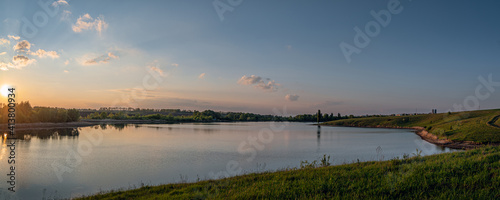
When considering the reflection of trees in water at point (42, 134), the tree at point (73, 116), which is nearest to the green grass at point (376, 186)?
the reflection of trees in water at point (42, 134)

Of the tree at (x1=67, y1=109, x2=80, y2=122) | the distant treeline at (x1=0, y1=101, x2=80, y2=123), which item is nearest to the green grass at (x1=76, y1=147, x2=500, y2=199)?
the distant treeline at (x1=0, y1=101, x2=80, y2=123)

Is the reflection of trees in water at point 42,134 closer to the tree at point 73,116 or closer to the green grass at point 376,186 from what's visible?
the tree at point 73,116

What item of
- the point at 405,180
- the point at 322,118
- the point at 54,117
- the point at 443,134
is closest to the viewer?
the point at 405,180

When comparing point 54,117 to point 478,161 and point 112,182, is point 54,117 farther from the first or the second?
point 478,161

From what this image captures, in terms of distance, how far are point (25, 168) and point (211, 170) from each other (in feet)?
47.1

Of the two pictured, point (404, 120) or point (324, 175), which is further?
point (404, 120)

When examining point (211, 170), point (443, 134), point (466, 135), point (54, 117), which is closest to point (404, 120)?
point (443, 134)

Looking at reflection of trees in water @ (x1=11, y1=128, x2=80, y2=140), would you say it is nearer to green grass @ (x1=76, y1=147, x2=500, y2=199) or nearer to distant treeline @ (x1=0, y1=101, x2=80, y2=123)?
distant treeline @ (x1=0, y1=101, x2=80, y2=123)

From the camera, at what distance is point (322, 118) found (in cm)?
19262

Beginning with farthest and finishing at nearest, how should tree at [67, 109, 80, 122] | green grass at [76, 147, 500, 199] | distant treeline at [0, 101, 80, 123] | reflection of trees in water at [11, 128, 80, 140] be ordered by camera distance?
tree at [67, 109, 80, 122], distant treeline at [0, 101, 80, 123], reflection of trees in water at [11, 128, 80, 140], green grass at [76, 147, 500, 199]

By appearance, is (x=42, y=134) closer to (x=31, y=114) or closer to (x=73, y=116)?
(x=31, y=114)

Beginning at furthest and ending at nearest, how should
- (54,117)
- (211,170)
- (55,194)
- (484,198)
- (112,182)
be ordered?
(54,117)
(211,170)
(112,182)
(55,194)
(484,198)

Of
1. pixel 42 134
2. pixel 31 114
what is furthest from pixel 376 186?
pixel 31 114

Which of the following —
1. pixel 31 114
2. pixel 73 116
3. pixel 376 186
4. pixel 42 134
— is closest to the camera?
pixel 376 186
